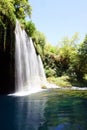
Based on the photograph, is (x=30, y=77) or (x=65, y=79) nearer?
(x=30, y=77)

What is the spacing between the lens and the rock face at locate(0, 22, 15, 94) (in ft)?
A: 63.6

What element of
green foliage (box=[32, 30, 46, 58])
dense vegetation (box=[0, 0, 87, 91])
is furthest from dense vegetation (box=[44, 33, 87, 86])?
green foliage (box=[32, 30, 46, 58])

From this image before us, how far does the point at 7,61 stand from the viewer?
20.8 m

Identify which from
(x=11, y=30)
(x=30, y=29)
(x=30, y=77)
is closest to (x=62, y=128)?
(x=11, y=30)

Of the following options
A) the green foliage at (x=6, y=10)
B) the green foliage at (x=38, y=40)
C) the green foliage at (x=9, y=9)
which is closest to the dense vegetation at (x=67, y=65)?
the green foliage at (x=38, y=40)

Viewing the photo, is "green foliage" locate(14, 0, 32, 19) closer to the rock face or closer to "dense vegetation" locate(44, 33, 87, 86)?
the rock face

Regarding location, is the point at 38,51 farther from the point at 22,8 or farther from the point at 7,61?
the point at 7,61

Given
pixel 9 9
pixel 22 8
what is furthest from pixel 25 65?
pixel 9 9

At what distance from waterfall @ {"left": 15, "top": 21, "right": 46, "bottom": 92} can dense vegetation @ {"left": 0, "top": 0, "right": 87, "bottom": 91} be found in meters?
0.53

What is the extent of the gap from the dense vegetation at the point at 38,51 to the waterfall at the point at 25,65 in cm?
53

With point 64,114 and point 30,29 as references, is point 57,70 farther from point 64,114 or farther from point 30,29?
point 64,114

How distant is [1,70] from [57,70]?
16520 mm

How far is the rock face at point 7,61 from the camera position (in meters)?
19.4

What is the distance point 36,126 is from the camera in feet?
23.6
